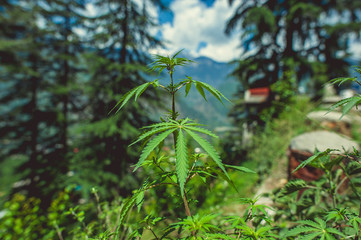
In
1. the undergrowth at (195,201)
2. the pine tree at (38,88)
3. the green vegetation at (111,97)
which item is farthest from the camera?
the pine tree at (38,88)

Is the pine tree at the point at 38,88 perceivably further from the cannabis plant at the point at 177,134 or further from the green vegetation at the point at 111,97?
the cannabis plant at the point at 177,134

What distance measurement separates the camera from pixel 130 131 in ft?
17.6

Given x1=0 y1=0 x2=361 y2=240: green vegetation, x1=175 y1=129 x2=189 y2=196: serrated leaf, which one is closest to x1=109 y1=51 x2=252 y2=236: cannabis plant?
x1=175 y1=129 x2=189 y2=196: serrated leaf

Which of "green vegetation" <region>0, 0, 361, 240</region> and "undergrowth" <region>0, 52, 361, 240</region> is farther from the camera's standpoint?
"green vegetation" <region>0, 0, 361, 240</region>

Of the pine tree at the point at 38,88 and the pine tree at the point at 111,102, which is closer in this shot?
the pine tree at the point at 111,102

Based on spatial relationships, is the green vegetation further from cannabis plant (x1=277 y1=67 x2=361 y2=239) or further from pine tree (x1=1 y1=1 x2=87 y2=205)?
cannabis plant (x1=277 y1=67 x2=361 y2=239)

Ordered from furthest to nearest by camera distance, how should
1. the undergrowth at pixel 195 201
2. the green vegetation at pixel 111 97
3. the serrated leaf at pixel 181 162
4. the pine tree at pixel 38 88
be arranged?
the pine tree at pixel 38 88 → the green vegetation at pixel 111 97 → the undergrowth at pixel 195 201 → the serrated leaf at pixel 181 162

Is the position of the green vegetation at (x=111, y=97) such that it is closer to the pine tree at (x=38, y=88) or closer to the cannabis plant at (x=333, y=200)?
the pine tree at (x=38, y=88)

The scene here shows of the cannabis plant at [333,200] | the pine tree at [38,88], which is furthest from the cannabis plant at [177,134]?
the pine tree at [38,88]

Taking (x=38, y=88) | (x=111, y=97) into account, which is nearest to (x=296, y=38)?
(x=111, y=97)

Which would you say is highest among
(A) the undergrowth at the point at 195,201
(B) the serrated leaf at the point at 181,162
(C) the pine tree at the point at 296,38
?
(C) the pine tree at the point at 296,38

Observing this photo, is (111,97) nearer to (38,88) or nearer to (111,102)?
(111,102)

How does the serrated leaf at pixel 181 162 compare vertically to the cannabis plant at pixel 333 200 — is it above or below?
above

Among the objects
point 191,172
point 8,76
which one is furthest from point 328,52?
point 8,76
